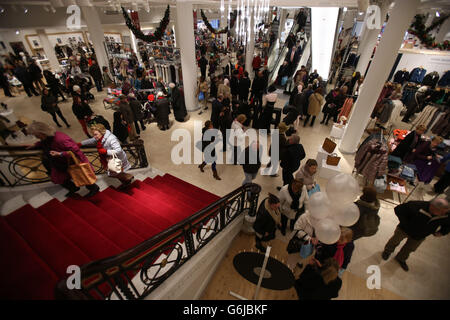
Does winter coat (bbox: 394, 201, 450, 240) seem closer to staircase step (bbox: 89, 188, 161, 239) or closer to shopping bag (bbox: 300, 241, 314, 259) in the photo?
shopping bag (bbox: 300, 241, 314, 259)

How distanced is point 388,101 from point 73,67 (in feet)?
43.5

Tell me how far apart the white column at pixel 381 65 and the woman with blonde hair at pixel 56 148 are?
6704 millimetres

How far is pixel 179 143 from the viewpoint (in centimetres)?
695

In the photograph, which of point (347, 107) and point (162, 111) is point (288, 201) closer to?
point (347, 107)

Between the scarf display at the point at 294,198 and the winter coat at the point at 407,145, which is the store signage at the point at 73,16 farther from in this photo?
the winter coat at the point at 407,145

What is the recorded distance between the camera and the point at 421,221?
3.07 meters

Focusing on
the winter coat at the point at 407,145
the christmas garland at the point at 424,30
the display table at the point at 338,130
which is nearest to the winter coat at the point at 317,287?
the winter coat at the point at 407,145

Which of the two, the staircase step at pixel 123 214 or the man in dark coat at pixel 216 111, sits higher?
the man in dark coat at pixel 216 111

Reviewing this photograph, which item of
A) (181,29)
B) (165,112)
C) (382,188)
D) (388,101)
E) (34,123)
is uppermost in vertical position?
(181,29)

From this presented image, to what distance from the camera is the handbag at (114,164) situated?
12.9ft

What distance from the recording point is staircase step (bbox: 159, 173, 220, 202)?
474 cm

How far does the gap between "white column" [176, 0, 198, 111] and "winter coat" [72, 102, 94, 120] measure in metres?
3.71
